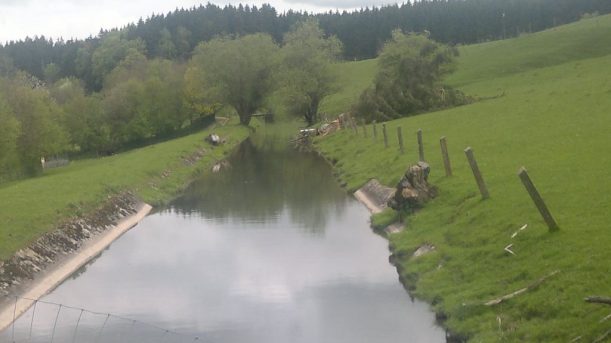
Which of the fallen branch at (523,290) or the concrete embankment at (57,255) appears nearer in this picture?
the fallen branch at (523,290)

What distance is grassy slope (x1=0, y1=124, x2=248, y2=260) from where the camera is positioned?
28.7m

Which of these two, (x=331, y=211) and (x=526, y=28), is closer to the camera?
(x=331, y=211)

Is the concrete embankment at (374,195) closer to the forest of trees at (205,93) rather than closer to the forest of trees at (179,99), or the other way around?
the forest of trees at (179,99)

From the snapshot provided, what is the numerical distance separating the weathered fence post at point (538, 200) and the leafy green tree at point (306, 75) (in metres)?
68.9

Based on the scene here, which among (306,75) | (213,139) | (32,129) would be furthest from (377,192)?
(306,75)

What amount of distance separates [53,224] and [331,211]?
1354 cm

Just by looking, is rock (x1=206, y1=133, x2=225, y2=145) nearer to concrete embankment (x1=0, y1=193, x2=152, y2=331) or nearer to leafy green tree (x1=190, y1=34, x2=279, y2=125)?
leafy green tree (x1=190, y1=34, x2=279, y2=125)

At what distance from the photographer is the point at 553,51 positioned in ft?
323

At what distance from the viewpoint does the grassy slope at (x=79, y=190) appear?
2865 centimetres

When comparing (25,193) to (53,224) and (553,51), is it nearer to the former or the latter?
(53,224)

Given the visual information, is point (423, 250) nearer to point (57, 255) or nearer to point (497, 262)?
point (497, 262)

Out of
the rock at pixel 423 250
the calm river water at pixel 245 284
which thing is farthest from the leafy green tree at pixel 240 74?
the rock at pixel 423 250

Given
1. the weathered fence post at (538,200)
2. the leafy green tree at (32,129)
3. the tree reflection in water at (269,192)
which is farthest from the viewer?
the leafy green tree at (32,129)

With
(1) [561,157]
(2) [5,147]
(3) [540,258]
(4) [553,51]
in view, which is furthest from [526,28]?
(3) [540,258]
